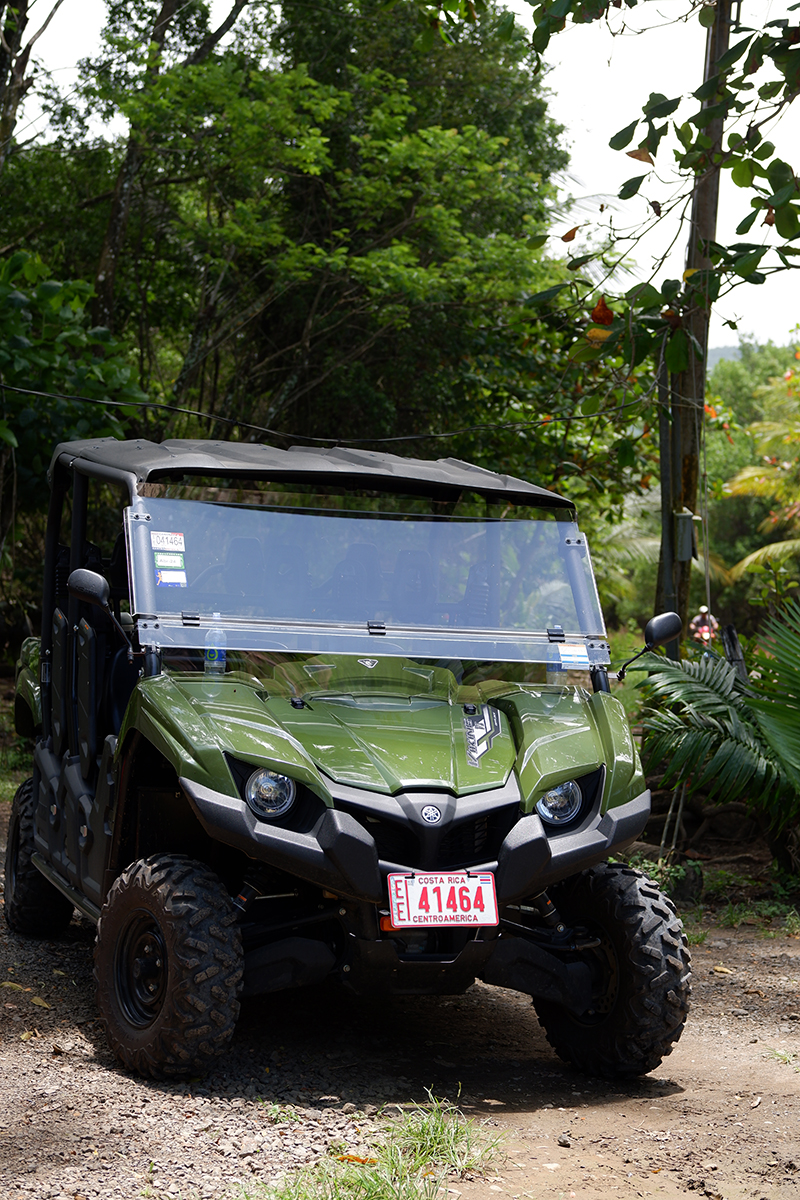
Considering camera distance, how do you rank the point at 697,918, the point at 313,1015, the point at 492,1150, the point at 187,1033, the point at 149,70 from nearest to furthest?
the point at 492,1150
the point at 187,1033
the point at 313,1015
the point at 697,918
the point at 149,70

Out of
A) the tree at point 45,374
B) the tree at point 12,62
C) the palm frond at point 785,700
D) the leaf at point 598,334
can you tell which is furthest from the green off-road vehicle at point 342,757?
the tree at point 12,62

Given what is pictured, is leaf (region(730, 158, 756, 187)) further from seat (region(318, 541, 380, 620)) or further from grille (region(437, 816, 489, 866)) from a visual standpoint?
grille (region(437, 816, 489, 866))

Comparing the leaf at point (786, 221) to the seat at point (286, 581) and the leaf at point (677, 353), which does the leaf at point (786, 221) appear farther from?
the seat at point (286, 581)

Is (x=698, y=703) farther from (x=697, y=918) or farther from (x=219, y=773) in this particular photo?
(x=219, y=773)

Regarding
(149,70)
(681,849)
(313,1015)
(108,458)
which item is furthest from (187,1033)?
(149,70)

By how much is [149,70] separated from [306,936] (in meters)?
11.8

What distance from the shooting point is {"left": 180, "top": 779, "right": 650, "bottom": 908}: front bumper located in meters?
3.68

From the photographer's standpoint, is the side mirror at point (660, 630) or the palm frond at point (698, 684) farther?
the palm frond at point (698, 684)

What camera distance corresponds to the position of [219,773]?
3.73 meters

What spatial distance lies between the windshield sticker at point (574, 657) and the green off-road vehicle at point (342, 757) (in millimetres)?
12

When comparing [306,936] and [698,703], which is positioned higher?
[698,703]

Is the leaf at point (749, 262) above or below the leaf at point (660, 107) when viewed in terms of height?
below

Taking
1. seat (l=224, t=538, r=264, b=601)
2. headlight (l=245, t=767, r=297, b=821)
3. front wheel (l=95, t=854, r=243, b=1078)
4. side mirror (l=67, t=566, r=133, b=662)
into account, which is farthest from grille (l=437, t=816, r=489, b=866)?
side mirror (l=67, t=566, r=133, b=662)

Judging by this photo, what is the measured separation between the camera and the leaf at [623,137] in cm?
491
